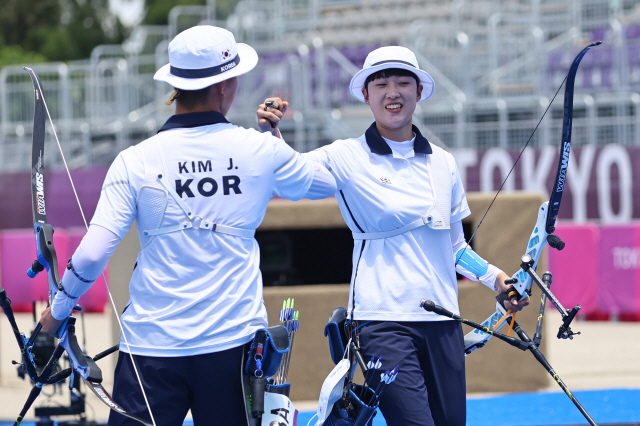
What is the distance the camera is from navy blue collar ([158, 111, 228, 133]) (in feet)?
8.81

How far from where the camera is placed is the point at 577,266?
1105cm

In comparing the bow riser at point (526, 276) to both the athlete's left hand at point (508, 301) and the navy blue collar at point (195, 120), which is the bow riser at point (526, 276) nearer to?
the athlete's left hand at point (508, 301)

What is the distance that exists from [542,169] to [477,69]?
12.5 feet

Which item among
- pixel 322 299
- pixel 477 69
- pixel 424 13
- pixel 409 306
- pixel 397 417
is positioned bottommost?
pixel 322 299

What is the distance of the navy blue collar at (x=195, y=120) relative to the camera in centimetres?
269

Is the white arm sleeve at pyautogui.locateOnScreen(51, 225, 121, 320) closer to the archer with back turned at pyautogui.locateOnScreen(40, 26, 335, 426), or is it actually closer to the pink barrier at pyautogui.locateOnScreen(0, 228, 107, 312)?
the archer with back turned at pyautogui.locateOnScreen(40, 26, 335, 426)

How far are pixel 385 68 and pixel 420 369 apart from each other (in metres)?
1.20

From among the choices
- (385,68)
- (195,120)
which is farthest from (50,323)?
(385,68)

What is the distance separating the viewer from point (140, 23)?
38.8 meters

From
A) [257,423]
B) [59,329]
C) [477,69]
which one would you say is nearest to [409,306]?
[257,423]

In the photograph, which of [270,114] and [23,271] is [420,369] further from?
[23,271]

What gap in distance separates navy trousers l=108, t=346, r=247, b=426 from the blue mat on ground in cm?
319

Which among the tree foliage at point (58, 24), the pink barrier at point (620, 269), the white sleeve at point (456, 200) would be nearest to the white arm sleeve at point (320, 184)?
the white sleeve at point (456, 200)

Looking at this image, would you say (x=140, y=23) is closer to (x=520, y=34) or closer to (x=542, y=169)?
(x=520, y=34)
